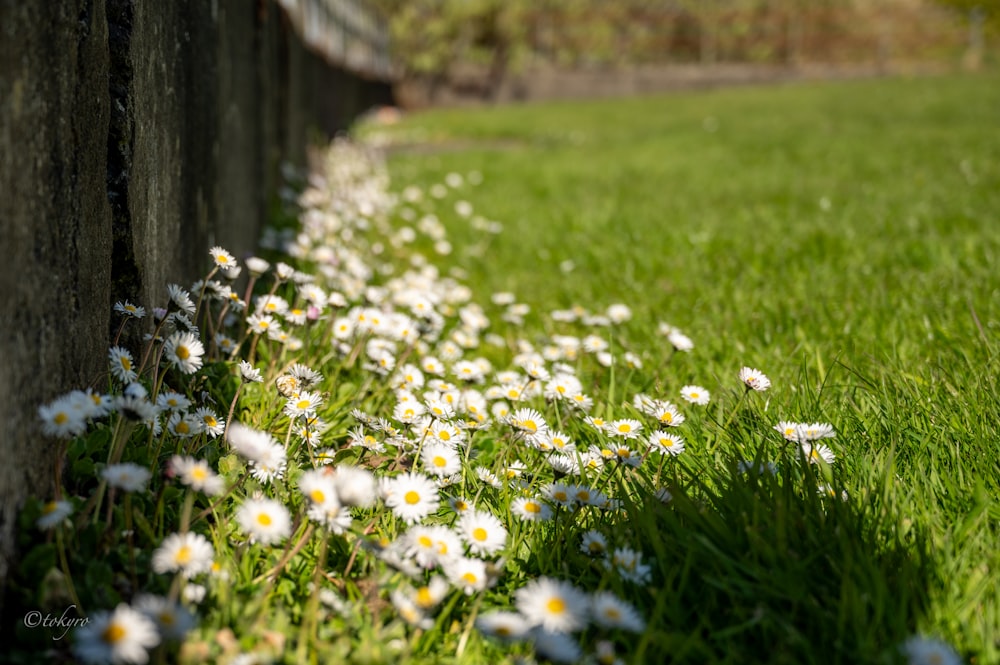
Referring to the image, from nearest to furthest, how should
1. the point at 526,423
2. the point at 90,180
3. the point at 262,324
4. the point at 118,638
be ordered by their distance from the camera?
the point at 118,638
the point at 90,180
the point at 526,423
the point at 262,324

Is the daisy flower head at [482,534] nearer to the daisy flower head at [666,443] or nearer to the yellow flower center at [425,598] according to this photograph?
the yellow flower center at [425,598]

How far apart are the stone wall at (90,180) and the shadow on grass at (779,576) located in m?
1.00

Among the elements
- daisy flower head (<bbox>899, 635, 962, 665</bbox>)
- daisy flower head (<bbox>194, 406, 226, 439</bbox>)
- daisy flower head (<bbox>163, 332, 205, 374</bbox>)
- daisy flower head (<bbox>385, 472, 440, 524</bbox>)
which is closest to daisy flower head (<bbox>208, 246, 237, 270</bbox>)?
daisy flower head (<bbox>163, 332, 205, 374</bbox>)

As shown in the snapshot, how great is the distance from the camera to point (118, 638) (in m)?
0.96

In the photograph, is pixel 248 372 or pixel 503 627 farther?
pixel 248 372

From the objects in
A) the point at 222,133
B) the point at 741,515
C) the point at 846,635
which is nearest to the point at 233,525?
the point at 741,515

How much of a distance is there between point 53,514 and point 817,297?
2.71 metres

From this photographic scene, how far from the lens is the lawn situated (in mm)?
1211

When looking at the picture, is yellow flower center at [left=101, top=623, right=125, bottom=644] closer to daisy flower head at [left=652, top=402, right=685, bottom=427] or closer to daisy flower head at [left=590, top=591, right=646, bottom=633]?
daisy flower head at [left=590, top=591, right=646, bottom=633]

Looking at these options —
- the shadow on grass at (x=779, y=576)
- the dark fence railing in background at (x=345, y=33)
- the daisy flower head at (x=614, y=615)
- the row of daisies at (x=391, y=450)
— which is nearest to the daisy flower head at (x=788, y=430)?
the row of daisies at (x=391, y=450)

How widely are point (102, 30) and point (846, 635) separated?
163cm

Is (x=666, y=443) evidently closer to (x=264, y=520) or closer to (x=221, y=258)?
(x=264, y=520)

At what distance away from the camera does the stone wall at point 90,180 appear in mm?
1151

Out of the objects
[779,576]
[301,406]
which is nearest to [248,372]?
[301,406]
